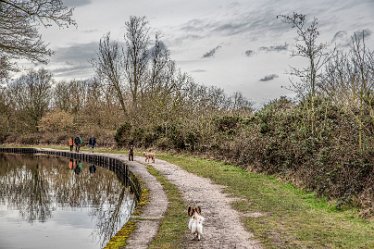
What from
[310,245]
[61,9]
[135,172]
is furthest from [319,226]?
[135,172]

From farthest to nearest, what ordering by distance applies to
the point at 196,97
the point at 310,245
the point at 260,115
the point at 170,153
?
the point at 196,97
the point at 170,153
the point at 260,115
the point at 310,245

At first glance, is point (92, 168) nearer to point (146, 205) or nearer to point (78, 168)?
point (78, 168)

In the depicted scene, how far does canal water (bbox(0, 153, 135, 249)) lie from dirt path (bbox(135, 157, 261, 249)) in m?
2.40

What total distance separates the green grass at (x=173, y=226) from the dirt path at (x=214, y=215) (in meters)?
0.22

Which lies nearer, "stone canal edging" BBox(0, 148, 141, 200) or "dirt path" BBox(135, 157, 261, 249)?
"dirt path" BBox(135, 157, 261, 249)

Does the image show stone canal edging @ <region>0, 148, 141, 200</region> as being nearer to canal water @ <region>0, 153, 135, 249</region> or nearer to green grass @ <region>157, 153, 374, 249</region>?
canal water @ <region>0, 153, 135, 249</region>

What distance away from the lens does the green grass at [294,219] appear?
873 centimetres

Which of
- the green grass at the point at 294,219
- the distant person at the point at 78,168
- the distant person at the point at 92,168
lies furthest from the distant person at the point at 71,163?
the green grass at the point at 294,219

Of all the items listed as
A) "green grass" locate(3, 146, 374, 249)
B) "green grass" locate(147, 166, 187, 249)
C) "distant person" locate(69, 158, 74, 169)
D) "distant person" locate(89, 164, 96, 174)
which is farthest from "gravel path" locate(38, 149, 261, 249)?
"distant person" locate(69, 158, 74, 169)

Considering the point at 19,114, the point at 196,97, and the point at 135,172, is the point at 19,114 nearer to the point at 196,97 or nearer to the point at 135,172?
the point at 196,97

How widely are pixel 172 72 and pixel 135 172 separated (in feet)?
86.2

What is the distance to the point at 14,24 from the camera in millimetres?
14977

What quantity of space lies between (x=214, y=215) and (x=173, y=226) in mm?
1701

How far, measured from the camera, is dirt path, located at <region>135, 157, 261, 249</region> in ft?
27.9
